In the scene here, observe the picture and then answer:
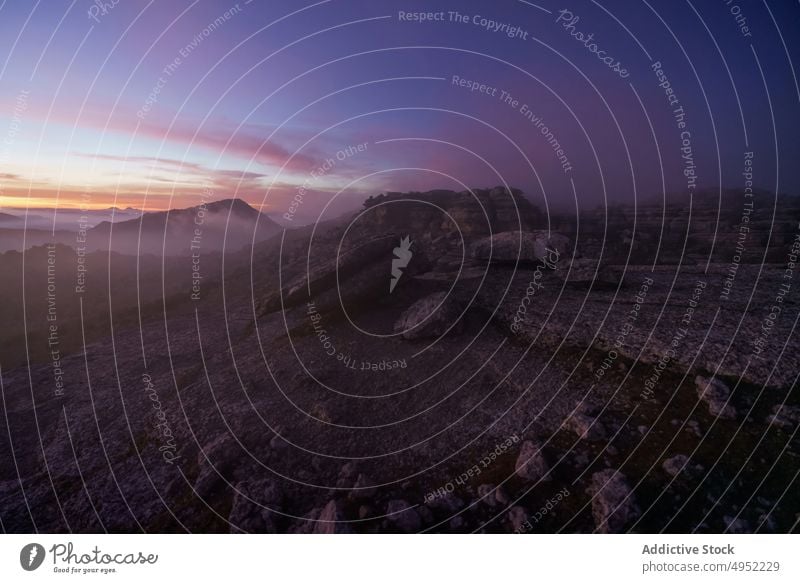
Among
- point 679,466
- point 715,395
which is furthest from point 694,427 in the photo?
point 679,466

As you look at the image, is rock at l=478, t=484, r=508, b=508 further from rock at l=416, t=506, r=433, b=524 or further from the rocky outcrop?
the rocky outcrop

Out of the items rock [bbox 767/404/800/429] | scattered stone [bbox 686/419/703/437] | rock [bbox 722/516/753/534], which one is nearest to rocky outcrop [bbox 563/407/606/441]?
scattered stone [bbox 686/419/703/437]

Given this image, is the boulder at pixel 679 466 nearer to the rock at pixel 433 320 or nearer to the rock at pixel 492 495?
the rock at pixel 492 495

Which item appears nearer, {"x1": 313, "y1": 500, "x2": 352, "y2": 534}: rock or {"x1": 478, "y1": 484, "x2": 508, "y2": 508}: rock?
{"x1": 313, "y1": 500, "x2": 352, "y2": 534}: rock

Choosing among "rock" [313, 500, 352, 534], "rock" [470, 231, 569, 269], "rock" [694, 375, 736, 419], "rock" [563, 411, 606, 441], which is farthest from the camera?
"rock" [470, 231, 569, 269]
